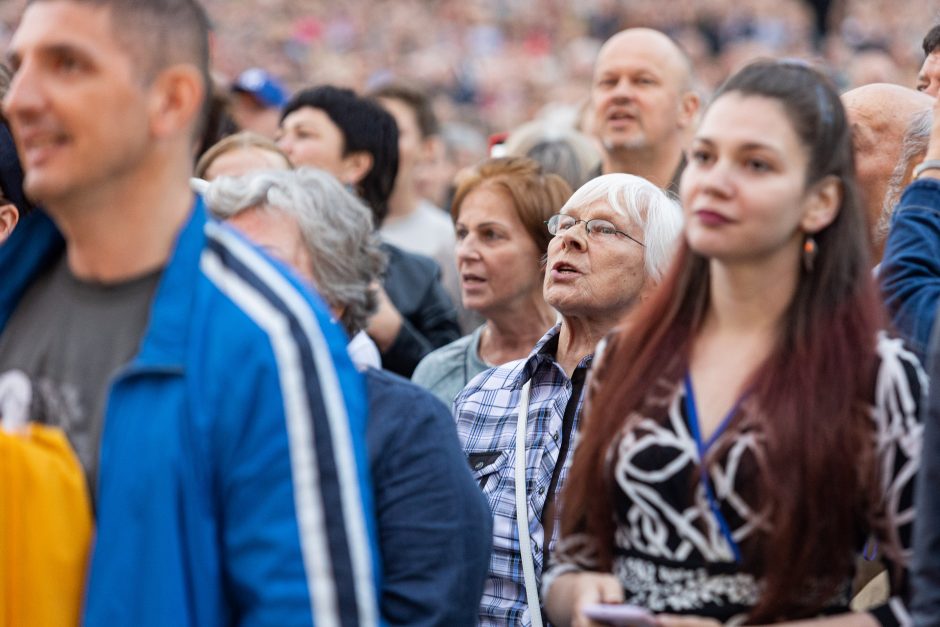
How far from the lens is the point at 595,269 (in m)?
3.78

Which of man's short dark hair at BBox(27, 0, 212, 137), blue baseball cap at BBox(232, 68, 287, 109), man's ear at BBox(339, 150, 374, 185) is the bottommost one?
man's ear at BBox(339, 150, 374, 185)

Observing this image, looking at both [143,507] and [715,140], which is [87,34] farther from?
[715,140]

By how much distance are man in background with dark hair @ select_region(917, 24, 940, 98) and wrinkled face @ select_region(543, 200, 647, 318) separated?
95 cm

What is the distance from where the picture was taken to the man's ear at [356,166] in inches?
233

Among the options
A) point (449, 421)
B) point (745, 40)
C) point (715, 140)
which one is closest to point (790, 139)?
point (715, 140)

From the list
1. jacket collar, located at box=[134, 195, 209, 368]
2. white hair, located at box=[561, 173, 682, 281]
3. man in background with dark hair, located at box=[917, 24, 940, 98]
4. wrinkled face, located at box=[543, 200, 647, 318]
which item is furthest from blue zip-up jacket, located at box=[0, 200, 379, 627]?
man in background with dark hair, located at box=[917, 24, 940, 98]

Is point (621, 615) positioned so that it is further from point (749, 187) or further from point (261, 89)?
point (261, 89)

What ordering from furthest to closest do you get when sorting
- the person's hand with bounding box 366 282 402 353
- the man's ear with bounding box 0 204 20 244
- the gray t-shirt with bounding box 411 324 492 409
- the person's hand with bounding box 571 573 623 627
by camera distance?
the person's hand with bounding box 366 282 402 353
the gray t-shirt with bounding box 411 324 492 409
the man's ear with bounding box 0 204 20 244
the person's hand with bounding box 571 573 623 627

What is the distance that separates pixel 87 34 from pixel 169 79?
0.48 feet

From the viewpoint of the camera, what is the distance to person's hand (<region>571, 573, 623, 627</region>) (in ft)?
7.82

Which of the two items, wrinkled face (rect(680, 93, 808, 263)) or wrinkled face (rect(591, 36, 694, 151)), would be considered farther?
wrinkled face (rect(591, 36, 694, 151))

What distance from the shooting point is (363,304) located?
320 centimetres

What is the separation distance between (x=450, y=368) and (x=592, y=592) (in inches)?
83.6

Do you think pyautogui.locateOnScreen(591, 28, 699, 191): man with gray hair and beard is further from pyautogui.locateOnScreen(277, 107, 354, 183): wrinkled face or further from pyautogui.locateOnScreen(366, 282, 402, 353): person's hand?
pyautogui.locateOnScreen(366, 282, 402, 353): person's hand
